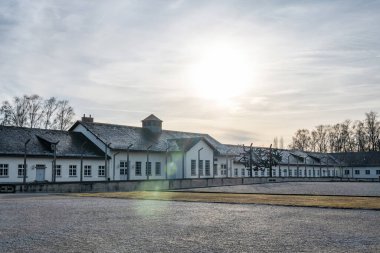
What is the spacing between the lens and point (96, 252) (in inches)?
318

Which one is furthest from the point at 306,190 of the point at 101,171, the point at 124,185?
the point at 101,171

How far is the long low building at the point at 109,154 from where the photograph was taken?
129 feet

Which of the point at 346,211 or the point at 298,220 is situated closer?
the point at 298,220

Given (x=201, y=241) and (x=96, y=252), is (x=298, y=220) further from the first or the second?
(x=96, y=252)

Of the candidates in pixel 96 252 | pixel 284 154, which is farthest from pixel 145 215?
pixel 284 154

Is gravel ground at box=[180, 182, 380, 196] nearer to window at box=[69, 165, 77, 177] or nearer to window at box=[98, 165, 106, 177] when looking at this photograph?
window at box=[98, 165, 106, 177]

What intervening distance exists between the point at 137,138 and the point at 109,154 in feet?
19.4

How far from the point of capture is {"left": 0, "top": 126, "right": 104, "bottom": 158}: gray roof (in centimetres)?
3924

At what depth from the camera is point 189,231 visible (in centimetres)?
1069

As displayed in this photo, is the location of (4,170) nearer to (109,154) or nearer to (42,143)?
(42,143)

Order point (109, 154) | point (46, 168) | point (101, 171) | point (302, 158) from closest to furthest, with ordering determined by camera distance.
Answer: point (46, 168)
point (101, 171)
point (109, 154)
point (302, 158)

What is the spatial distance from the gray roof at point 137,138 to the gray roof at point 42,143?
150cm

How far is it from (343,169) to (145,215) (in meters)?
83.6

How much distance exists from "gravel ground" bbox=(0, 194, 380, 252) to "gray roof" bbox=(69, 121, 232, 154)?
3262 cm
